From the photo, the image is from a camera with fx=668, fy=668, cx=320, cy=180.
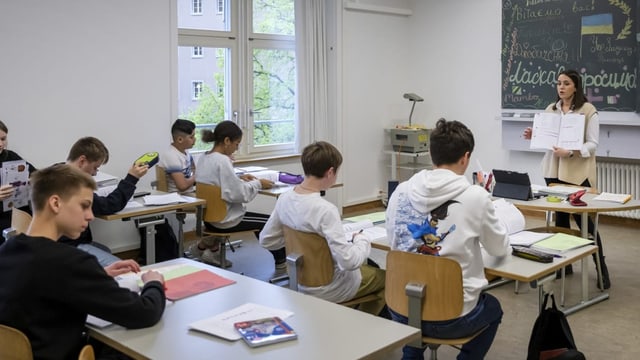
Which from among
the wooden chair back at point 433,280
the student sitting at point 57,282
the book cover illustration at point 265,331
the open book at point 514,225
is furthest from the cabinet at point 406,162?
the student sitting at point 57,282

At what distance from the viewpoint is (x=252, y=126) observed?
270 inches

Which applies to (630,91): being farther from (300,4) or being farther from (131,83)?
(131,83)

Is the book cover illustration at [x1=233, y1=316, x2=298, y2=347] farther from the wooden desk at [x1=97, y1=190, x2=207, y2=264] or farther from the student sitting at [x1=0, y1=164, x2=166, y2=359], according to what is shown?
the wooden desk at [x1=97, y1=190, x2=207, y2=264]

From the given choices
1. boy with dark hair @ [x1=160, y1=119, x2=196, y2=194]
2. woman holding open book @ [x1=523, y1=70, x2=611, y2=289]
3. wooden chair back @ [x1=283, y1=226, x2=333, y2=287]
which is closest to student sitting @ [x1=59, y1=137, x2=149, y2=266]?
boy with dark hair @ [x1=160, y1=119, x2=196, y2=194]

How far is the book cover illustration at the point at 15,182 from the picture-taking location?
386cm

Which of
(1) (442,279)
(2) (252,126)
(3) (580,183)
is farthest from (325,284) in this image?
(2) (252,126)

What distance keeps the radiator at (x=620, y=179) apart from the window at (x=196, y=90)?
398 cm

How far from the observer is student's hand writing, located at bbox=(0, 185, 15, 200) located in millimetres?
3750

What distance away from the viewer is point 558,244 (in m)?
3.02

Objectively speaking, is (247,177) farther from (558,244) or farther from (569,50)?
(569,50)

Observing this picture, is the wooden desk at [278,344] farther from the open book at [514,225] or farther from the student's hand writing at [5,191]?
the student's hand writing at [5,191]

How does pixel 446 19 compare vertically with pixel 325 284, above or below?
above

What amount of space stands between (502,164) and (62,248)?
20.2 feet

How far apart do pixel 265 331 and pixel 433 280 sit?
845mm
